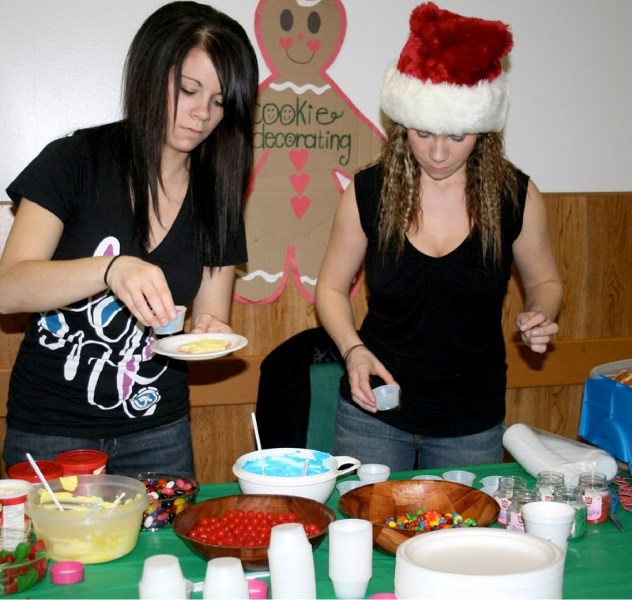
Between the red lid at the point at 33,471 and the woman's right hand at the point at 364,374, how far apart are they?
2.43 feet

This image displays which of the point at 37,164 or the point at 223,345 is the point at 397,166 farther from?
the point at 37,164

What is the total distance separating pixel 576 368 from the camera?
3631 millimetres

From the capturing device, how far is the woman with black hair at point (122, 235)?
6.39 ft

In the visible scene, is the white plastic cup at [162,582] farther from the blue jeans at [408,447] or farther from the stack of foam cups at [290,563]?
the blue jeans at [408,447]

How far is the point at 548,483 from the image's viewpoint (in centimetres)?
183

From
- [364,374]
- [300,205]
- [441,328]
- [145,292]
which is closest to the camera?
[145,292]

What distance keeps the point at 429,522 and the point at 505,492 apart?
0.73 feet

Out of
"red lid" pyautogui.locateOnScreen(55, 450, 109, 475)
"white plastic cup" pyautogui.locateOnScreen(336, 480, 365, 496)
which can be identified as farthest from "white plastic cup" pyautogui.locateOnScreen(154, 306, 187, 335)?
"white plastic cup" pyautogui.locateOnScreen(336, 480, 365, 496)

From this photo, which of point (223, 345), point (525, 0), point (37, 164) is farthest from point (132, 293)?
point (525, 0)

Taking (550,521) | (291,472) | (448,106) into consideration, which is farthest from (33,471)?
(448,106)

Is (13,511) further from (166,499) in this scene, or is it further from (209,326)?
(209,326)

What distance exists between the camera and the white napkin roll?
198cm

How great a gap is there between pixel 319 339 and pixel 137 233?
2.67 ft

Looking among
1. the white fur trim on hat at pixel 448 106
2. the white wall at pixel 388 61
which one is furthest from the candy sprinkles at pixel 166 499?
the white wall at pixel 388 61
